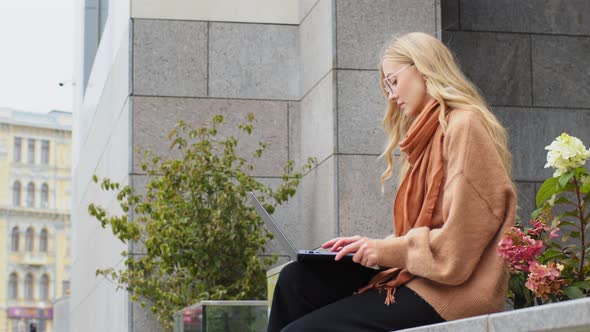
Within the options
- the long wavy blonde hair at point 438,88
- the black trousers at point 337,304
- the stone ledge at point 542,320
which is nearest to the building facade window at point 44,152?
the long wavy blonde hair at point 438,88

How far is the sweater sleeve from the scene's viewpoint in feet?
11.6

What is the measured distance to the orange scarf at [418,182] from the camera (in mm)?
3699

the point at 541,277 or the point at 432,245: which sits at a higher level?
the point at 432,245

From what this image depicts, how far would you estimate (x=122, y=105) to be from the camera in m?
8.96

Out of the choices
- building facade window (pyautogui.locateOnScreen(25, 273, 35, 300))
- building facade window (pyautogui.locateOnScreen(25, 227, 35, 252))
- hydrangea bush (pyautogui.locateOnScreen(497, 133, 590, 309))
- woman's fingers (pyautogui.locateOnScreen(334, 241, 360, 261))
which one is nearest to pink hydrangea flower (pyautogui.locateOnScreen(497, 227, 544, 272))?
hydrangea bush (pyautogui.locateOnScreen(497, 133, 590, 309))

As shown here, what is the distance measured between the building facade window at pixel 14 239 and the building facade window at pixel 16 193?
171 cm

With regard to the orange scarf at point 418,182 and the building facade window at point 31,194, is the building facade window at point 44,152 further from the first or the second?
the orange scarf at point 418,182

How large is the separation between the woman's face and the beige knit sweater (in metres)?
0.31

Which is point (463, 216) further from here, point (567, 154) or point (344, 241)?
point (567, 154)

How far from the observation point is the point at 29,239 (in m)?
77.2

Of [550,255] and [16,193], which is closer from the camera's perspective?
[550,255]

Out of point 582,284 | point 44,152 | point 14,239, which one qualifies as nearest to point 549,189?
point 582,284

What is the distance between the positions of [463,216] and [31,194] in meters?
76.5

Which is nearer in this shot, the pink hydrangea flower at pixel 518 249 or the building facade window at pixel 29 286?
the pink hydrangea flower at pixel 518 249
